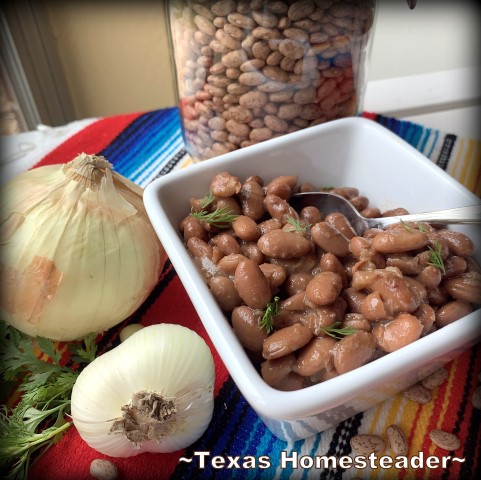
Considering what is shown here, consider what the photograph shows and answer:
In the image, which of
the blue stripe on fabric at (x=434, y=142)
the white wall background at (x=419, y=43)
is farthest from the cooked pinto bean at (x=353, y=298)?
the white wall background at (x=419, y=43)

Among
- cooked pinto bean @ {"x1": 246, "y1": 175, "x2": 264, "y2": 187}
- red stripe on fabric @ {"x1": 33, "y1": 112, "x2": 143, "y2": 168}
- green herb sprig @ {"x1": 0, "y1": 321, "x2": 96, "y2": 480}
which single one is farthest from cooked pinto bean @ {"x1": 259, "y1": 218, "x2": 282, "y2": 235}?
red stripe on fabric @ {"x1": 33, "y1": 112, "x2": 143, "y2": 168}

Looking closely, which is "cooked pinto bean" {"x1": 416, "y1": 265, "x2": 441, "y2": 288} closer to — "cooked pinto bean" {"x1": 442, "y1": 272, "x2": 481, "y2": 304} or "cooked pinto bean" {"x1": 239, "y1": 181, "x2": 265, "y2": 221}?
"cooked pinto bean" {"x1": 442, "y1": 272, "x2": 481, "y2": 304}

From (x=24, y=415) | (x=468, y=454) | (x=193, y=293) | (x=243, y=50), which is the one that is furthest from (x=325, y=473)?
(x=243, y=50)

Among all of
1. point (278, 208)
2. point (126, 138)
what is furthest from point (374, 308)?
point (126, 138)

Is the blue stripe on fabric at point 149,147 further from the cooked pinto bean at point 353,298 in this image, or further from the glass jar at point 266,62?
the cooked pinto bean at point 353,298

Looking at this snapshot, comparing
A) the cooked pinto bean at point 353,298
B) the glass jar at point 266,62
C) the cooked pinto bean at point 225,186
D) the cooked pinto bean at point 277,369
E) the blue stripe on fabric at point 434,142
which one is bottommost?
the blue stripe on fabric at point 434,142

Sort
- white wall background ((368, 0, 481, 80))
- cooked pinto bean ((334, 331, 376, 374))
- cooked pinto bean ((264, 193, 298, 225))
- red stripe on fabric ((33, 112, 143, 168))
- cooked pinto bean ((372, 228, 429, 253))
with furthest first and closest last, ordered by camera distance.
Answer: white wall background ((368, 0, 481, 80)) < red stripe on fabric ((33, 112, 143, 168)) < cooked pinto bean ((264, 193, 298, 225)) < cooked pinto bean ((372, 228, 429, 253)) < cooked pinto bean ((334, 331, 376, 374))

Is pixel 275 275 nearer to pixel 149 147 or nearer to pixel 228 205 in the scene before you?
pixel 228 205

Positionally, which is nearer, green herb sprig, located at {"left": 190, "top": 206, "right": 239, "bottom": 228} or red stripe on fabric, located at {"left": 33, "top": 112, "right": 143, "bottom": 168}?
green herb sprig, located at {"left": 190, "top": 206, "right": 239, "bottom": 228}
